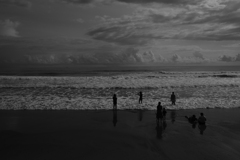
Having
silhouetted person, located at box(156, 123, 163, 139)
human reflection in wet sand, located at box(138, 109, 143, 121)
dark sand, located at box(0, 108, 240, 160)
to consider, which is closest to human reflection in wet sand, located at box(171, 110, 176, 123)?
dark sand, located at box(0, 108, 240, 160)

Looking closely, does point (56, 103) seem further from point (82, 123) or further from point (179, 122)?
point (179, 122)

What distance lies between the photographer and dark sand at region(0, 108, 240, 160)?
8.23 meters

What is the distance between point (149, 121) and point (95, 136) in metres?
4.45

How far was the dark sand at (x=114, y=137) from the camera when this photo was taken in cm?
823

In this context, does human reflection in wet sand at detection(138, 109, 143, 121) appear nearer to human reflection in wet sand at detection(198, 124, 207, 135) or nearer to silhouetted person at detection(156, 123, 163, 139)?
silhouetted person at detection(156, 123, 163, 139)

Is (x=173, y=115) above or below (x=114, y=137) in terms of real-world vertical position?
above

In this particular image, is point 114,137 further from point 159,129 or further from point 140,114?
point 140,114

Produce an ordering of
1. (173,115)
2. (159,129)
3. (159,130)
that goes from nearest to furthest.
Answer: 1. (159,130)
2. (159,129)
3. (173,115)

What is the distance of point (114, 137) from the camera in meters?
10.1

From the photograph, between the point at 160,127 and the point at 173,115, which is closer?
the point at 160,127

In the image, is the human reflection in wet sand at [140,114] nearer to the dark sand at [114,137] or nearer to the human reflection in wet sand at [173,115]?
the dark sand at [114,137]

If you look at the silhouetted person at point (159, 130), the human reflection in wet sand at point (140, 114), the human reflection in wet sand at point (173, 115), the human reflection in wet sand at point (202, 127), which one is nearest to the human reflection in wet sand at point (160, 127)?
the silhouetted person at point (159, 130)

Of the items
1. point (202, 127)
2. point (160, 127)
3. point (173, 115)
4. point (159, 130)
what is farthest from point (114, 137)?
point (173, 115)

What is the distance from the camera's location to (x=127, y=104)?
59.5 feet
